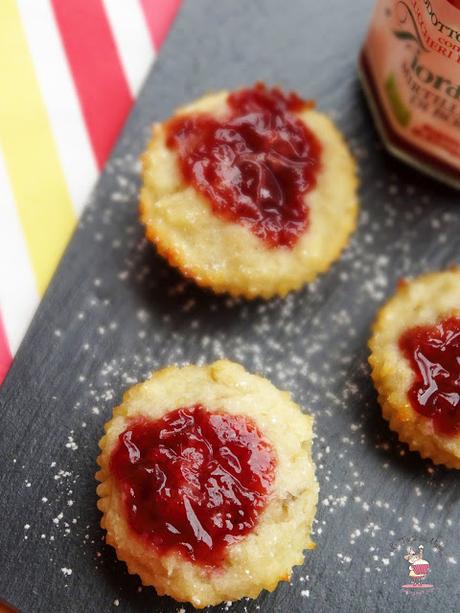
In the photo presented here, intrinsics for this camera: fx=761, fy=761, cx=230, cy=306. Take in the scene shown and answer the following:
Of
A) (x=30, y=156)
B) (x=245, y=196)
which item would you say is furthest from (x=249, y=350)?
(x=30, y=156)

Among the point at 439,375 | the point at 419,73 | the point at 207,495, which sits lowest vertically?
the point at 207,495

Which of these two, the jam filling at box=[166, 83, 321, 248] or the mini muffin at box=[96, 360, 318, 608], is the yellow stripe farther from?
the mini muffin at box=[96, 360, 318, 608]

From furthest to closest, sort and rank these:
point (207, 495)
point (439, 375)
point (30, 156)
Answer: point (30, 156)
point (439, 375)
point (207, 495)

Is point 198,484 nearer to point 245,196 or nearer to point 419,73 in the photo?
point 245,196

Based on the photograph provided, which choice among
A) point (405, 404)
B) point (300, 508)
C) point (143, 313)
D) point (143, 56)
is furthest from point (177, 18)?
point (300, 508)

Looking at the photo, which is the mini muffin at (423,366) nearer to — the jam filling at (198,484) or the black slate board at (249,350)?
the black slate board at (249,350)

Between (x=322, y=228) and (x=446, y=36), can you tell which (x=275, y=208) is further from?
(x=446, y=36)

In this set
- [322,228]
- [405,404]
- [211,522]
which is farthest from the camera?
[322,228]
